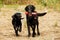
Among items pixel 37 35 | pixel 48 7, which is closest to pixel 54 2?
pixel 48 7

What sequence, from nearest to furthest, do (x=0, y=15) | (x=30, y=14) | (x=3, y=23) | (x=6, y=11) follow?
(x=30, y=14), (x=3, y=23), (x=0, y=15), (x=6, y=11)

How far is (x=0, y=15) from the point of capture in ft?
48.9

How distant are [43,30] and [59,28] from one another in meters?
0.59

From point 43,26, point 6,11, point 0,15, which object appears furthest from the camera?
point 6,11

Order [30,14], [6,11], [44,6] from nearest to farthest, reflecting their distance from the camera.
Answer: [30,14]
[6,11]
[44,6]

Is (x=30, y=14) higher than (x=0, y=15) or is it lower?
higher

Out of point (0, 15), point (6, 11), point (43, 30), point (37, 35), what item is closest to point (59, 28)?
point (43, 30)

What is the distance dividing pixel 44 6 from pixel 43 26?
5855 millimetres

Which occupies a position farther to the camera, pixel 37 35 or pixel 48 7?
pixel 48 7

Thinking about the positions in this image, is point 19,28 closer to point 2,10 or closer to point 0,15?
point 0,15

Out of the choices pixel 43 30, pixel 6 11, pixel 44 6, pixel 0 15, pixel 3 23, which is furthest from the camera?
pixel 44 6

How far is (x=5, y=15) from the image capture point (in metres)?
15.0

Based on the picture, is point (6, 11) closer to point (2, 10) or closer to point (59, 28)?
point (2, 10)

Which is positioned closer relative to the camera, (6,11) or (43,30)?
(43,30)
